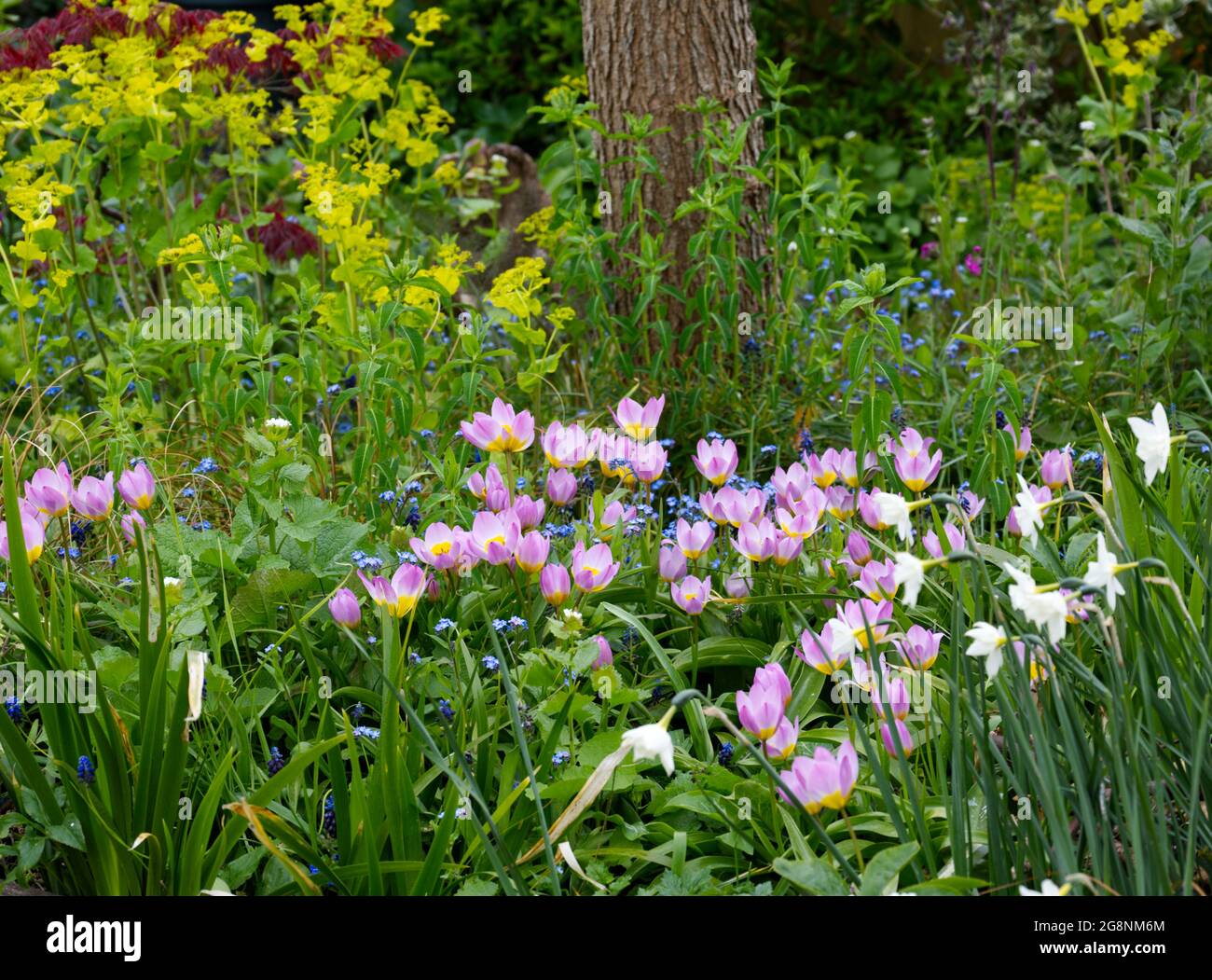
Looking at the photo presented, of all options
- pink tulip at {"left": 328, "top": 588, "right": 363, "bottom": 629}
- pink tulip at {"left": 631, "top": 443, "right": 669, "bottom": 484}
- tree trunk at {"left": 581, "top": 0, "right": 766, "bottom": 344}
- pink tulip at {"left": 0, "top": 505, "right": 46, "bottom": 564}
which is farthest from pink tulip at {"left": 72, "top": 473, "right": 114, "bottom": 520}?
tree trunk at {"left": 581, "top": 0, "right": 766, "bottom": 344}

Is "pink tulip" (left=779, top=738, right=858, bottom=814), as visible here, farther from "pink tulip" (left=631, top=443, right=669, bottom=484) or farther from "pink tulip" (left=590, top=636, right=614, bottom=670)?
"pink tulip" (left=631, top=443, right=669, bottom=484)

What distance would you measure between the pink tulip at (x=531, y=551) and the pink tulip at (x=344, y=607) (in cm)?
31

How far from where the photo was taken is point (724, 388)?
3855 millimetres

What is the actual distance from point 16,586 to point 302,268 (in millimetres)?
2173

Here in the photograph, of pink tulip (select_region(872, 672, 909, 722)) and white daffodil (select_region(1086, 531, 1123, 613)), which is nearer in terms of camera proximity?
white daffodil (select_region(1086, 531, 1123, 613))

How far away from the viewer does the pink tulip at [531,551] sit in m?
2.35

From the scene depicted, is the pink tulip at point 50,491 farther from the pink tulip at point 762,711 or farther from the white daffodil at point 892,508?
the white daffodil at point 892,508

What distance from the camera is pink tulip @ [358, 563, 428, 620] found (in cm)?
218

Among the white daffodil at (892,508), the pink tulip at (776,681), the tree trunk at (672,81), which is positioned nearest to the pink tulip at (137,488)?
the pink tulip at (776,681)

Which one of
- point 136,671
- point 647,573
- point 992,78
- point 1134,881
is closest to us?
point 1134,881

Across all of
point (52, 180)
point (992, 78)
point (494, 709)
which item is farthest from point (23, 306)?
point (992, 78)

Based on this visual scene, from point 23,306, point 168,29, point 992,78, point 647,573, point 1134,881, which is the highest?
point 992,78

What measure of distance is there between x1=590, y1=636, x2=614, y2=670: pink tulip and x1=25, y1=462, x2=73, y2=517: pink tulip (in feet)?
3.47

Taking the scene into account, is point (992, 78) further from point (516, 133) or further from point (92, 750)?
point (92, 750)
